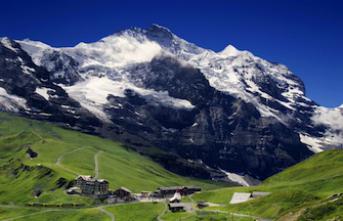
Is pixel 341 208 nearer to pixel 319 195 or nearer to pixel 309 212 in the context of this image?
pixel 309 212

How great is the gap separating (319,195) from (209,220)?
117ft

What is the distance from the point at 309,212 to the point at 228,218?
35310 millimetres

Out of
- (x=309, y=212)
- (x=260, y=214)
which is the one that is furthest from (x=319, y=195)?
(x=309, y=212)

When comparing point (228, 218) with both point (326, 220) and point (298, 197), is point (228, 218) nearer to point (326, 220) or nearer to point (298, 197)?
point (298, 197)

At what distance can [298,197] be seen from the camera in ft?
655

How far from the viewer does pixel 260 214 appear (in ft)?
650

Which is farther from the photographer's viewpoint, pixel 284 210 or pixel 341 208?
pixel 284 210

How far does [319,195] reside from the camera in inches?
7830

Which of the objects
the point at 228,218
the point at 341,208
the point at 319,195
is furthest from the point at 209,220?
the point at 341,208

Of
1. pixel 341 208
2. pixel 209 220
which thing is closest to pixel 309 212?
pixel 341 208

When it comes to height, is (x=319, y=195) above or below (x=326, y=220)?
above

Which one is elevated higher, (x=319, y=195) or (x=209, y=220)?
(x=319, y=195)

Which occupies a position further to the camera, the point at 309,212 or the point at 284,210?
the point at 284,210

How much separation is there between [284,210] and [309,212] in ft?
84.7
